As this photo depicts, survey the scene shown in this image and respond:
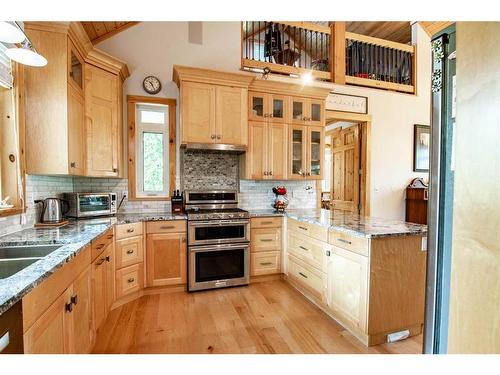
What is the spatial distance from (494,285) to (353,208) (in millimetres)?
4144

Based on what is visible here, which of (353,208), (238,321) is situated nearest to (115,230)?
(238,321)

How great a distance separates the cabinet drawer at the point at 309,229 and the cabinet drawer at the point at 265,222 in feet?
0.54

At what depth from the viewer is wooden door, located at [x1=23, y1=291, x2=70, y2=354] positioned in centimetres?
94

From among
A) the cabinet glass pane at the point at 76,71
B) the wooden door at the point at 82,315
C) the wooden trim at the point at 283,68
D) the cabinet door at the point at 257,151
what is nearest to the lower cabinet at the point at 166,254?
the wooden door at the point at 82,315

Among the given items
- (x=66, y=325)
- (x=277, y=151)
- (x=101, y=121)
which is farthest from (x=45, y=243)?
(x=277, y=151)

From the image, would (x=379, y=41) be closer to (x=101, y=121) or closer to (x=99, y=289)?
(x=101, y=121)

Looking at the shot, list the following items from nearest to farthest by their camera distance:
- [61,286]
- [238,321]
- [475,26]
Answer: [475,26]
[61,286]
[238,321]

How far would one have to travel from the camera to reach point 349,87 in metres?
3.99

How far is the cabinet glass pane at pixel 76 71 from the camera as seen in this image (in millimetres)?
2164

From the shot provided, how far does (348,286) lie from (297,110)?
2374mm

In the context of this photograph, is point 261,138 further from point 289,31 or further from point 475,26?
point 475,26

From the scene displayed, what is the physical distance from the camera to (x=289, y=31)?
3957 millimetres
